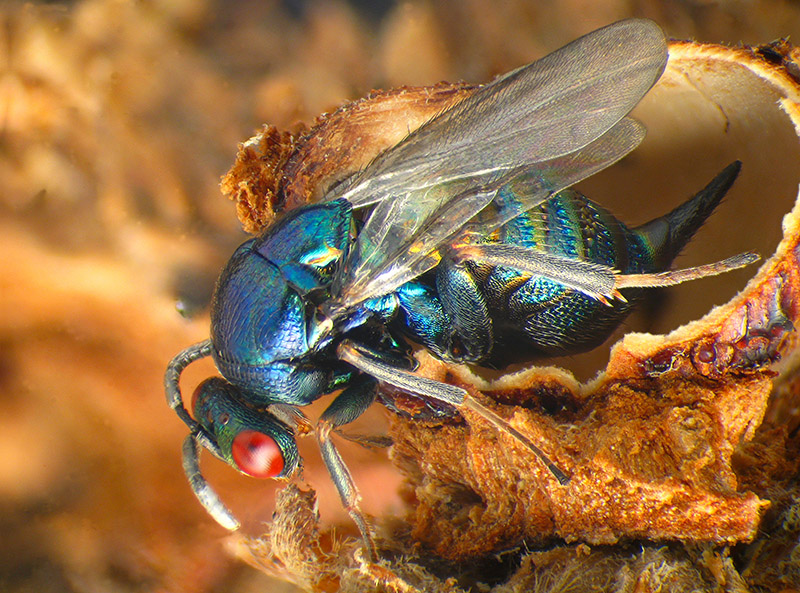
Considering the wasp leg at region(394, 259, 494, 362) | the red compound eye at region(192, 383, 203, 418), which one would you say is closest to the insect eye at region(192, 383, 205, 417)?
the red compound eye at region(192, 383, 203, 418)

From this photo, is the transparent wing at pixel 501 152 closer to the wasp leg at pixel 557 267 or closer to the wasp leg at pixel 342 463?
the wasp leg at pixel 557 267

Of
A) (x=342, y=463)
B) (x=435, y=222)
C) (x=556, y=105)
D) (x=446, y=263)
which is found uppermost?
(x=556, y=105)

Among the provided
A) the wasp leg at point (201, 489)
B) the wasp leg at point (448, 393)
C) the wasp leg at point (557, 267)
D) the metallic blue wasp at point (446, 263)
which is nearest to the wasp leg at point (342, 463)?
the metallic blue wasp at point (446, 263)

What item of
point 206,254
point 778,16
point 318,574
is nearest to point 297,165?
point 206,254

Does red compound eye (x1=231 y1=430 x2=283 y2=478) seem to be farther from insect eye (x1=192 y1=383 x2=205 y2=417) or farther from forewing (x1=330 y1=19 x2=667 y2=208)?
forewing (x1=330 y1=19 x2=667 y2=208)

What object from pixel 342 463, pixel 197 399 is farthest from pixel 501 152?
pixel 197 399

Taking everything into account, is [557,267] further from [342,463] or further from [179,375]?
[179,375]
